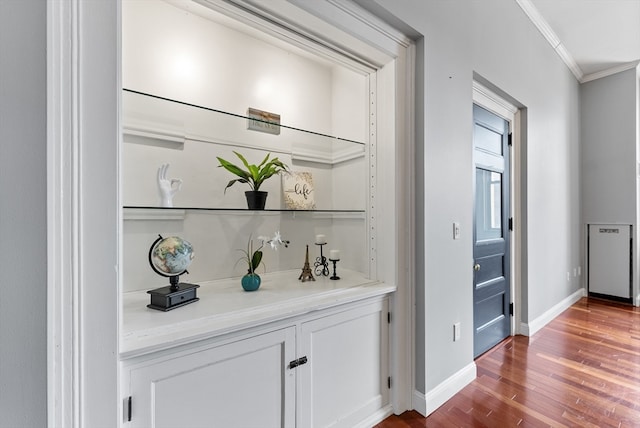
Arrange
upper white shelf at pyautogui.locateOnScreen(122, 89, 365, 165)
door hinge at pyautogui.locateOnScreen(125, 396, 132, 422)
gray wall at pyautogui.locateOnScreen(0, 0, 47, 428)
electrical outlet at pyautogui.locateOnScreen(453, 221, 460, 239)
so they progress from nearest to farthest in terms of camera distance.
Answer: gray wall at pyautogui.locateOnScreen(0, 0, 47, 428), door hinge at pyautogui.locateOnScreen(125, 396, 132, 422), upper white shelf at pyautogui.locateOnScreen(122, 89, 365, 165), electrical outlet at pyautogui.locateOnScreen(453, 221, 460, 239)

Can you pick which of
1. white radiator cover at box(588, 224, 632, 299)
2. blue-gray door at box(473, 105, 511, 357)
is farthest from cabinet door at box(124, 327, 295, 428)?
white radiator cover at box(588, 224, 632, 299)

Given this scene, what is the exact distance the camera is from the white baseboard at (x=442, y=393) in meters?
1.76

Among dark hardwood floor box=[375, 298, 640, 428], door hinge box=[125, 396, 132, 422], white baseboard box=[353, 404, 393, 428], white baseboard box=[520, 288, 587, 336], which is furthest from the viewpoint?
white baseboard box=[520, 288, 587, 336]

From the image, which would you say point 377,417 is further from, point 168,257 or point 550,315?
point 550,315

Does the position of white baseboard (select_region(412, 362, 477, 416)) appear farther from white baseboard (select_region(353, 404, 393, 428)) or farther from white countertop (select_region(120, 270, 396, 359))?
white countertop (select_region(120, 270, 396, 359))

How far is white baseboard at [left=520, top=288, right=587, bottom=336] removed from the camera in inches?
113

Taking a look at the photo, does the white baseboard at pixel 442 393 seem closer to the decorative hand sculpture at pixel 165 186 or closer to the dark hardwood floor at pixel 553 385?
the dark hardwood floor at pixel 553 385

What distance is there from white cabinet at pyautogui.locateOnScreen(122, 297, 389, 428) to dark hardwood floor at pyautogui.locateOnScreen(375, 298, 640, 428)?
1.18 feet

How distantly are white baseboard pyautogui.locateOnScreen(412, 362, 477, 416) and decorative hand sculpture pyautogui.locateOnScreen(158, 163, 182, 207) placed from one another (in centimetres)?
174

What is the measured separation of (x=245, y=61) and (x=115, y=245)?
4.78ft

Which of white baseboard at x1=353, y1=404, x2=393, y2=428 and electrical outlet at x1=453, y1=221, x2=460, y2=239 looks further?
electrical outlet at x1=453, y1=221, x2=460, y2=239

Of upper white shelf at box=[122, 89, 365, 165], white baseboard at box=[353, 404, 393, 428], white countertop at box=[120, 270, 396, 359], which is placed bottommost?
white baseboard at box=[353, 404, 393, 428]

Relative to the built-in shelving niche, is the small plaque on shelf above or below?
above

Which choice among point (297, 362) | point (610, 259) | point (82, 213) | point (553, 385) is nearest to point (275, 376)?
point (297, 362)
